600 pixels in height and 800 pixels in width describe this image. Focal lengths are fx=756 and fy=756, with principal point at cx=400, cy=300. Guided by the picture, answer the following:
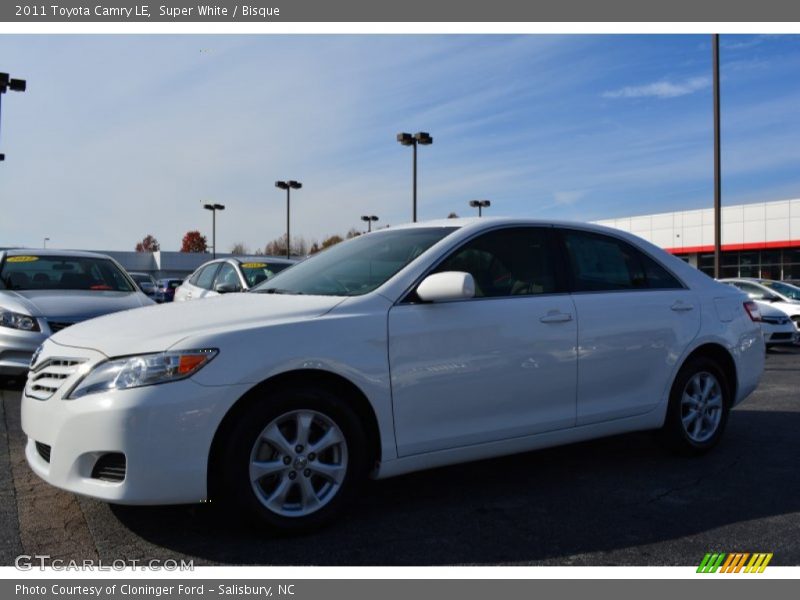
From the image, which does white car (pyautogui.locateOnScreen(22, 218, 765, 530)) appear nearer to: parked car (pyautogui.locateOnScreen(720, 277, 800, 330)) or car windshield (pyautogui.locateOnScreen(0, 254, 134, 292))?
car windshield (pyautogui.locateOnScreen(0, 254, 134, 292))

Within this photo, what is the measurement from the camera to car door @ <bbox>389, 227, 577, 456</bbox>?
393 centimetres

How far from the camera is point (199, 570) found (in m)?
3.23

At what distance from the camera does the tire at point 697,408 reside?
5188mm

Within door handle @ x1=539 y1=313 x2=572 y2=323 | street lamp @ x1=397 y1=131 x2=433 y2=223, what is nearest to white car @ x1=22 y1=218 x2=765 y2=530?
door handle @ x1=539 y1=313 x2=572 y2=323

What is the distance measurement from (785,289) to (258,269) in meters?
11.0

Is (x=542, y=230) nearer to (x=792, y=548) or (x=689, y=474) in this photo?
(x=689, y=474)

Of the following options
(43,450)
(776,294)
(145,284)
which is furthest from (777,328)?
(145,284)

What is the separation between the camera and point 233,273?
1150cm

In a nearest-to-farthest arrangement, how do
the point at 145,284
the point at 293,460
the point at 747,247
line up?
the point at 293,460
the point at 145,284
the point at 747,247

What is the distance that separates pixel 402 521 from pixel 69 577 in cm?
158

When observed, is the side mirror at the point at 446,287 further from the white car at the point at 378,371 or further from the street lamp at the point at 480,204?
the street lamp at the point at 480,204

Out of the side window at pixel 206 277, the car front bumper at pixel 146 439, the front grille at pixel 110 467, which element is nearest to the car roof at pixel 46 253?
the side window at pixel 206 277

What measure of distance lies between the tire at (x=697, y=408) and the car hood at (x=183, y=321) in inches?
104

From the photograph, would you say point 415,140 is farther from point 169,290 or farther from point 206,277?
point 206,277
